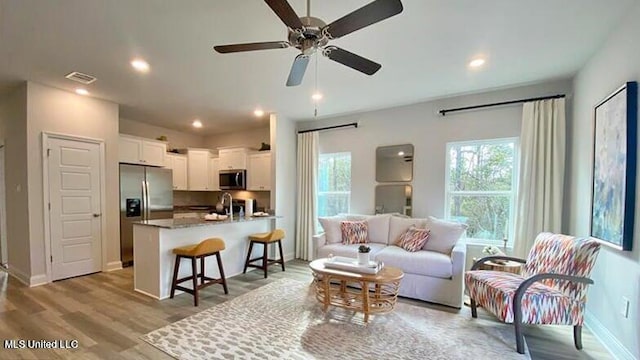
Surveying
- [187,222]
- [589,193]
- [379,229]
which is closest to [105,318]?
[187,222]

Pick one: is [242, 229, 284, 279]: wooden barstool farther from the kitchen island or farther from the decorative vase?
the decorative vase

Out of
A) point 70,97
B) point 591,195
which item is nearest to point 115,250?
point 70,97

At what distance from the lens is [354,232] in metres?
4.42

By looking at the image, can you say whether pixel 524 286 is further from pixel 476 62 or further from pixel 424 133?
pixel 424 133

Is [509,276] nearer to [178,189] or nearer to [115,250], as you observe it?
[115,250]

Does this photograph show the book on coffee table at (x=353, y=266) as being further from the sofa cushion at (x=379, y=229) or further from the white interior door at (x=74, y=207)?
the white interior door at (x=74, y=207)

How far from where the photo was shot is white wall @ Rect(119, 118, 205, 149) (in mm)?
5879

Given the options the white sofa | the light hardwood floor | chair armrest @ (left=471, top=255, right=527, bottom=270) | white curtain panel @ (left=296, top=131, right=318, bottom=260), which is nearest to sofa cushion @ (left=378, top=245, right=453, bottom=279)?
the white sofa

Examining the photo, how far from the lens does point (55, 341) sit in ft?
8.14

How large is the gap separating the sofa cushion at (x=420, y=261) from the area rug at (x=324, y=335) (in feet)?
1.40

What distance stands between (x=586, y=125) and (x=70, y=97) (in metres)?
6.67

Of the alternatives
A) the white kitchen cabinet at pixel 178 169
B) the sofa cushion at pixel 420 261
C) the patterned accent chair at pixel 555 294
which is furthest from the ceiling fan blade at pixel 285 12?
the white kitchen cabinet at pixel 178 169

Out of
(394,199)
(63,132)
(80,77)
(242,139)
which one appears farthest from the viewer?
(242,139)

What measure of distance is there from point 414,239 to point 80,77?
4.76m
